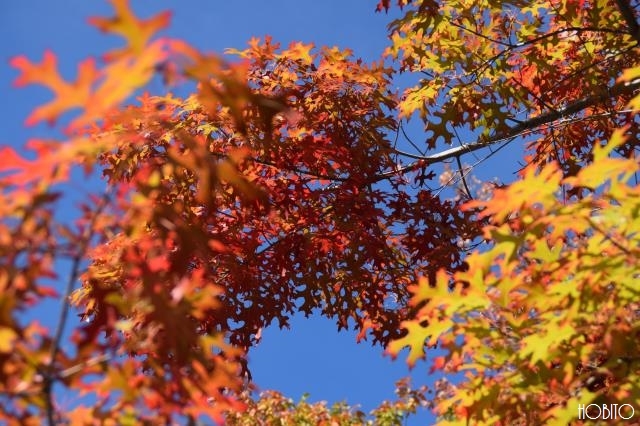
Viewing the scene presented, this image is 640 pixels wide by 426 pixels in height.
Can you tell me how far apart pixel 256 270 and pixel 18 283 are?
3.78 m

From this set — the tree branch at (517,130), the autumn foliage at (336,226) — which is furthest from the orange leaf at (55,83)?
the tree branch at (517,130)

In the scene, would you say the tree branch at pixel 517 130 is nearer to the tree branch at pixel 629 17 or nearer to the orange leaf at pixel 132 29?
the tree branch at pixel 629 17

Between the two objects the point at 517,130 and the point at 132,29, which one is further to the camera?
the point at 517,130

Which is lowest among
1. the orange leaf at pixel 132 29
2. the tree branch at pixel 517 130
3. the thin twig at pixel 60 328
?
the thin twig at pixel 60 328

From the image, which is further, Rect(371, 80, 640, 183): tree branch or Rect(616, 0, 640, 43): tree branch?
Rect(371, 80, 640, 183): tree branch

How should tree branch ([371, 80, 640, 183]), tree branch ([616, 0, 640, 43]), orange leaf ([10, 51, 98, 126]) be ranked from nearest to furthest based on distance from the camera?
orange leaf ([10, 51, 98, 126])
tree branch ([616, 0, 640, 43])
tree branch ([371, 80, 640, 183])

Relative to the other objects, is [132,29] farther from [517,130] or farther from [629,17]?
[517,130]

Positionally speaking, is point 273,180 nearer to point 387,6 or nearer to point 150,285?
point 387,6

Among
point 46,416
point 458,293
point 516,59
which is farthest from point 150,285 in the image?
point 516,59

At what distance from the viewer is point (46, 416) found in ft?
5.99

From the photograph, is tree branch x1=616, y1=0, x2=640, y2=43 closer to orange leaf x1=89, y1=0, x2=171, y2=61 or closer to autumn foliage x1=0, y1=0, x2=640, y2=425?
autumn foliage x1=0, y1=0, x2=640, y2=425

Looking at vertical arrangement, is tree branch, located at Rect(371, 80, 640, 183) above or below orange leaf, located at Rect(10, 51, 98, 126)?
above

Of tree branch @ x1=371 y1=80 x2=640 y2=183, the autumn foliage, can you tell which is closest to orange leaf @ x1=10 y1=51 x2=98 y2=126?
the autumn foliage

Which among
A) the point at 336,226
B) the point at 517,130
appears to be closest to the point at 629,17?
the point at 517,130
